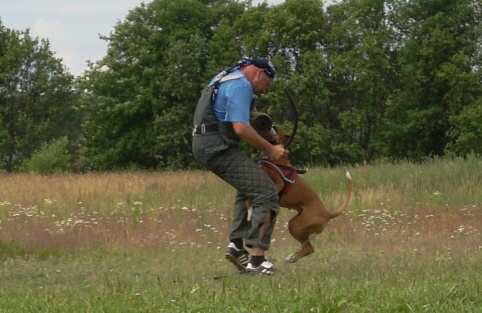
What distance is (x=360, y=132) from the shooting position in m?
38.7

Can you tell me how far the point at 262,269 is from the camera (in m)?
7.66

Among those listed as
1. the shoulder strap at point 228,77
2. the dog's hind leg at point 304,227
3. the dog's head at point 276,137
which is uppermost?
the shoulder strap at point 228,77

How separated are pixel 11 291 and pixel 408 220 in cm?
660

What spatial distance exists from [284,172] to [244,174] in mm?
385

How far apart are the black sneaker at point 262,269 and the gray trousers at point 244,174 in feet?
0.59

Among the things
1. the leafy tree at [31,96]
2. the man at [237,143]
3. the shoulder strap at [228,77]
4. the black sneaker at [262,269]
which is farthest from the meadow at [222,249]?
the leafy tree at [31,96]

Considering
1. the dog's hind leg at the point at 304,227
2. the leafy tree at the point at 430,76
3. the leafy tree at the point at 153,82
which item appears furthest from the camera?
the leafy tree at the point at 153,82

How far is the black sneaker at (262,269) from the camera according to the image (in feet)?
24.9

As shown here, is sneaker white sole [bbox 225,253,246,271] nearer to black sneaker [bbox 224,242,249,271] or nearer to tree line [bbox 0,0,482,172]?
black sneaker [bbox 224,242,249,271]

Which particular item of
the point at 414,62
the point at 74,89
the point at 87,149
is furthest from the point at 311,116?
the point at 74,89

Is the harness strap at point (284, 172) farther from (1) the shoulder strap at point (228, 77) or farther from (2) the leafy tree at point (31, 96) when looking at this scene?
(2) the leafy tree at point (31, 96)

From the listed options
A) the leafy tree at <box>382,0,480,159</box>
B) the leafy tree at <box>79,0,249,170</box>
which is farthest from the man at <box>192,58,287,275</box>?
the leafy tree at <box>79,0,249,170</box>

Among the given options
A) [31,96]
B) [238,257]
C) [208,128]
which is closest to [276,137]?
[208,128]

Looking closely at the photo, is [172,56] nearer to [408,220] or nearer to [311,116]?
[311,116]
